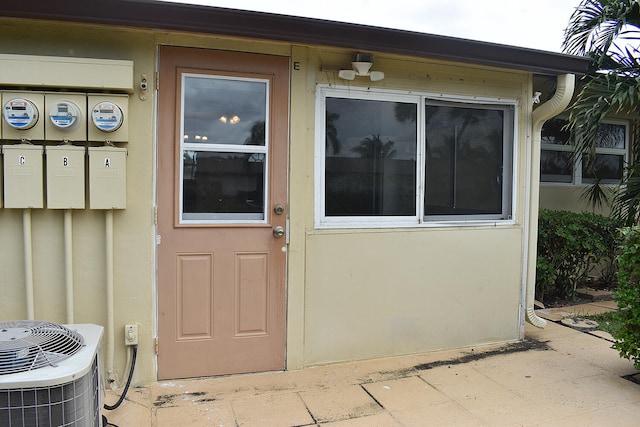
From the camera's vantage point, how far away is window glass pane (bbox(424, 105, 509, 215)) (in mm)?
4168

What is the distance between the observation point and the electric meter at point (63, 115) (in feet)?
9.86

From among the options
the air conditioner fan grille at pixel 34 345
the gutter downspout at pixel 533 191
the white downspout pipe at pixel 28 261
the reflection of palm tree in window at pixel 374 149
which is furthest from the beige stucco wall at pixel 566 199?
the air conditioner fan grille at pixel 34 345

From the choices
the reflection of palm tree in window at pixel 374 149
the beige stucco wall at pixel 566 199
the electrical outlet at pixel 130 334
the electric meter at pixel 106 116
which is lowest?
the electrical outlet at pixel 130 334

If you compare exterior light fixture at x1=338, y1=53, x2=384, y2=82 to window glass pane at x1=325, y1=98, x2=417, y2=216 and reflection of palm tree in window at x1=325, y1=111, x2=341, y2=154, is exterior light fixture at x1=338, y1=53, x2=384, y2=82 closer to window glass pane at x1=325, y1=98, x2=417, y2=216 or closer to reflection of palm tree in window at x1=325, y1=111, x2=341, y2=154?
window glass pane at x1=325, y1=98, x2=417, y2=216

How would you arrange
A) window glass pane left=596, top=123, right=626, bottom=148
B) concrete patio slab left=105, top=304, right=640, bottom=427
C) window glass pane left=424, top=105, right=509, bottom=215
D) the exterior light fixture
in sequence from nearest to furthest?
1. concrete patio slab left=105, top=304, right=640, bottom=427
2. the exterior light fixture
3. window glass pane left=424, top=105, right=509, bottom=215
4. window glass pane left=596, top=123, right=626, bottom=148

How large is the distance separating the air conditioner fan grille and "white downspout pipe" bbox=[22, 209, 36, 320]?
102cm

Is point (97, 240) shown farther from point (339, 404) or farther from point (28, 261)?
point (339, 404)

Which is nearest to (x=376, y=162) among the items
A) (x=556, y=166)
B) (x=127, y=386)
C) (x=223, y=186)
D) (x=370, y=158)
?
(x=370, y=158)

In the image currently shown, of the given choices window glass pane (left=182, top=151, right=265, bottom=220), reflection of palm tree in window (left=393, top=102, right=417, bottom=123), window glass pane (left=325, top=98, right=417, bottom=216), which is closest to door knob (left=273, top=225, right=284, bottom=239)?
window glass pane (left=182, top=151, right=265, bottom=220)

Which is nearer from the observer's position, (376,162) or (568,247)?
(376,162)

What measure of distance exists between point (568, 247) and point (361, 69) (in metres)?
3.68

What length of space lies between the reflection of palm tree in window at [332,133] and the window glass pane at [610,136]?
5108 millimetres

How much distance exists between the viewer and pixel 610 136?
7.18 meters

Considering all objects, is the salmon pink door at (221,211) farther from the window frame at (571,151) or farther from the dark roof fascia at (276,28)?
the window frame at (571,151)
